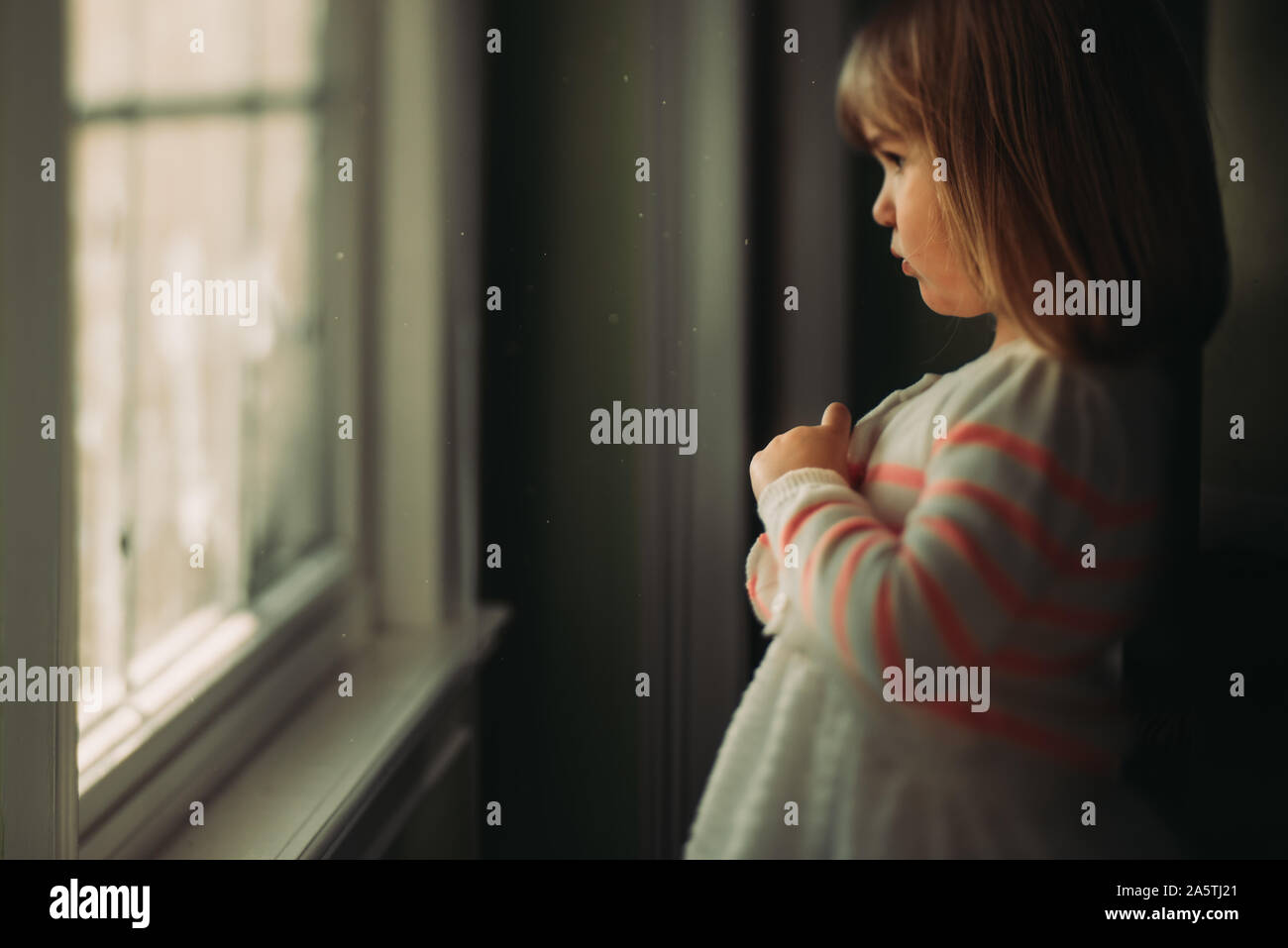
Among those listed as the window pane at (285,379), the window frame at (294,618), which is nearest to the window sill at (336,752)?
the window frame at (294,618)

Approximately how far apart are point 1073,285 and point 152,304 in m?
0.60

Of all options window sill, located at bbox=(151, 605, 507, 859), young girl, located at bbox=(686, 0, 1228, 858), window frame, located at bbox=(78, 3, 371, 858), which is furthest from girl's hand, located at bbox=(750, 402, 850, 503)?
window frame, located at bbox=(78, 3, 371, 858)

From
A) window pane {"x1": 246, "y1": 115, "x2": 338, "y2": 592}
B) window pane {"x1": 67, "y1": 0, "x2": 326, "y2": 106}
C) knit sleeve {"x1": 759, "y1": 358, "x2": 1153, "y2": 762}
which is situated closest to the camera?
knit sleeve {"x1": 759, "y1": 358, "x2": 1153, "y2": 762}

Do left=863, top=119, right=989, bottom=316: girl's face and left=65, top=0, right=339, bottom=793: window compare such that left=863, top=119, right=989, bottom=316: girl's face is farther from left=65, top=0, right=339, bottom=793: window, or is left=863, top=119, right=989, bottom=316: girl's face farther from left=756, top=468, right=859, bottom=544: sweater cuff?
left=65, top=0, right=339, bottom=793: window

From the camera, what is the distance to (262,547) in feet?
2.57

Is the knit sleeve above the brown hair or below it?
below

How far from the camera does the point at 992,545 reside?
478 millimetres

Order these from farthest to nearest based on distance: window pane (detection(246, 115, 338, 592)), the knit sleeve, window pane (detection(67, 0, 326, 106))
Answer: window pane (detection(246, 115, 338, 592)) → window pane (detection(67, 0, 326, 106)) → the knit sleeve

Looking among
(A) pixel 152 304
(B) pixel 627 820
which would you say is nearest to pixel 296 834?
(B) pixel 627 820

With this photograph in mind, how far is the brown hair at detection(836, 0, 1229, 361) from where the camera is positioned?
0.52 meters

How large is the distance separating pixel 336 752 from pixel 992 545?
50cm

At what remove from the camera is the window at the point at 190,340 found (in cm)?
65

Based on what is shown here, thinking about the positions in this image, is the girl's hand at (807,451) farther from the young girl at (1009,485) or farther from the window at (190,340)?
the window at (190,340)
